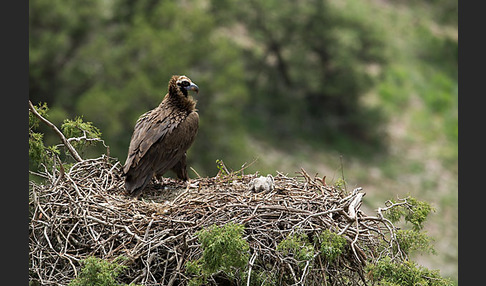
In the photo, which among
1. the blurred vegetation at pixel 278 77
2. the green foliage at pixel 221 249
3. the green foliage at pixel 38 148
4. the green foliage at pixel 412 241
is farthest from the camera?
the blurred vegetation at pixel 278 77

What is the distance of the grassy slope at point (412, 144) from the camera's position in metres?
34.9

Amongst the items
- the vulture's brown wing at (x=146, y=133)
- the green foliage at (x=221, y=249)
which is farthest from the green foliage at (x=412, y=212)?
the vulture's brown wing at (x=146, y=133)

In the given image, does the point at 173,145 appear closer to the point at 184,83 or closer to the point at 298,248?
the point at 184,83

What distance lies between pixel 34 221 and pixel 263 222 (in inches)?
126

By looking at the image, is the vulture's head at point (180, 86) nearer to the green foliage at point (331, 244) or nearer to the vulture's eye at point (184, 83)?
the vulture's eye at point (184, 83)

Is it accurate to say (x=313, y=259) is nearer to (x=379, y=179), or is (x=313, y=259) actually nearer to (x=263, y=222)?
(x=263, y=222)

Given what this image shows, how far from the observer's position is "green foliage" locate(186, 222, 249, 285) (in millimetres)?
8740

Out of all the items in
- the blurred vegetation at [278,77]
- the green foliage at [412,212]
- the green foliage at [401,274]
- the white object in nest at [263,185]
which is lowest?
the green foliage at [401,274]

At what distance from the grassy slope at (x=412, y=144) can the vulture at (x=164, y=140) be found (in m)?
19.9

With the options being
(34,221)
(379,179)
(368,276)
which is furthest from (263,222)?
(379,179)

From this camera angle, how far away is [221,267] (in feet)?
29.5

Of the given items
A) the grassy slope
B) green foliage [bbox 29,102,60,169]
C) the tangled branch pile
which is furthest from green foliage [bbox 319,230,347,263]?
the grassy slope

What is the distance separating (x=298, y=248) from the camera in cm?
917

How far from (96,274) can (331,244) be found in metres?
2.79
